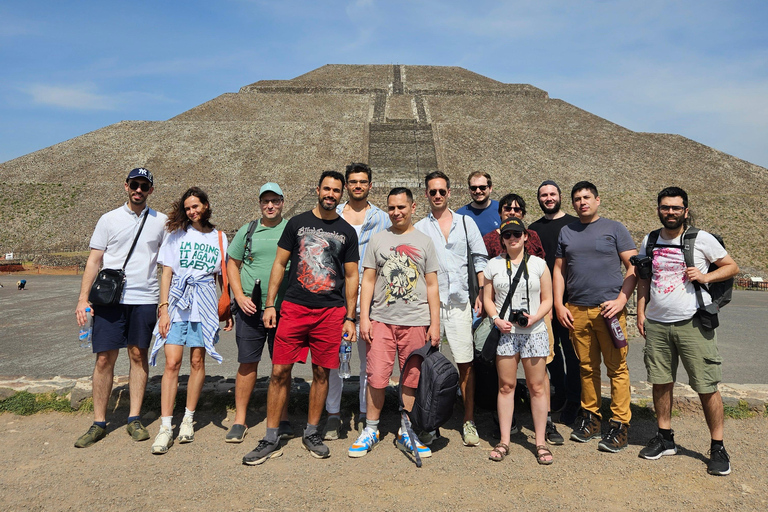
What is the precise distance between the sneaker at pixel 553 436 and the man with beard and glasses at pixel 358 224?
1.78 metres

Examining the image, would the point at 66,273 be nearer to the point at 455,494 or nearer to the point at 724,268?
the point at 455,494

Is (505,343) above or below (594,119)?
below

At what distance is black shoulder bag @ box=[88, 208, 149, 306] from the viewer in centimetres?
422

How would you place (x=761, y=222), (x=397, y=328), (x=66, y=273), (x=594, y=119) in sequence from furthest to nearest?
(x=594, y=119) < (x=761, y=222) < (x=66, y=273) < (x=397, y=328)

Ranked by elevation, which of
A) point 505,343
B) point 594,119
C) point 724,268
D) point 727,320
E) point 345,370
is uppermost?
point 594,119

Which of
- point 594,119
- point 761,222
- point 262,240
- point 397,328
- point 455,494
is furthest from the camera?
point 594,119

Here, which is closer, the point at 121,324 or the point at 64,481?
the point at 64,481

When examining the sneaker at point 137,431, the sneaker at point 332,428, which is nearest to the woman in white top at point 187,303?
the sneaker at point 137,431

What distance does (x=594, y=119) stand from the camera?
45.0 meters

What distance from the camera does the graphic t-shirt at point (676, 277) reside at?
A: 3850 mm

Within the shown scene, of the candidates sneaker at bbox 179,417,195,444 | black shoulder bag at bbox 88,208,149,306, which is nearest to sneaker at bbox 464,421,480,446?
sneaker at bbox 179,417,195,444

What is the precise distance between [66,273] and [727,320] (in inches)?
974

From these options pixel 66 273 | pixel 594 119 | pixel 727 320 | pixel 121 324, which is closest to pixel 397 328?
pixel 121 324

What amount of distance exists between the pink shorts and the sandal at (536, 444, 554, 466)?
117 cm
